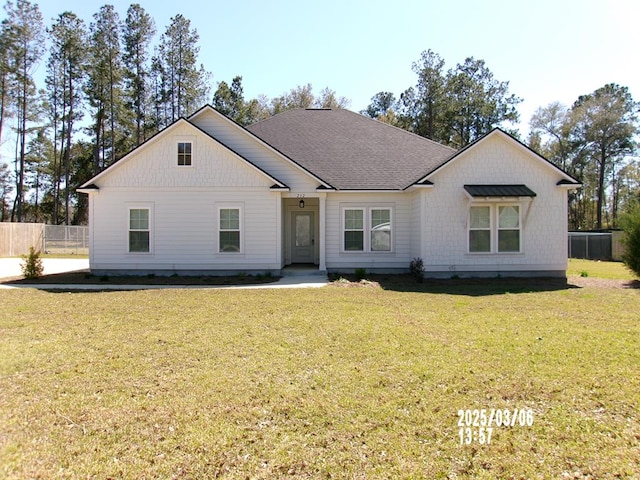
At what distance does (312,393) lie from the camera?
4.52m

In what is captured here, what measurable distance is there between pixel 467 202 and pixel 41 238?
3174 cm

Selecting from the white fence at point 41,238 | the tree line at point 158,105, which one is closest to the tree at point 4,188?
the tree line at point 158,105

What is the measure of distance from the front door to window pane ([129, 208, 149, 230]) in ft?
19.9

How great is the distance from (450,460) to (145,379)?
350 cm

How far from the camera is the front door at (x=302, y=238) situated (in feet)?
61.2

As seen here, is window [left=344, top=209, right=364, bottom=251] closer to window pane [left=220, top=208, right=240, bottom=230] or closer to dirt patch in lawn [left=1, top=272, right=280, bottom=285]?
dirt patch in lawn [left=1, top=272, right=280, bottom=285]

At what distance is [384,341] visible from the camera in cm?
657

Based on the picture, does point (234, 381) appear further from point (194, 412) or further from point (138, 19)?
point (138, 19)

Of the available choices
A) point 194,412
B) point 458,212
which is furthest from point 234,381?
point 458,212

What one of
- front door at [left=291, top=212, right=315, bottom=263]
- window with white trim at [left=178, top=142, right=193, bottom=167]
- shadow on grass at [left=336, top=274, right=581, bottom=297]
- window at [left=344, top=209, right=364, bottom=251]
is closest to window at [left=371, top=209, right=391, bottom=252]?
window at [left=344, top=209, right=364, bottom=251]

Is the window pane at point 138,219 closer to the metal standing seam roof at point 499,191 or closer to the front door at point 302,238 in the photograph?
the front door at point 302,238

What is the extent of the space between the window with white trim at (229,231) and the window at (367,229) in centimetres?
405

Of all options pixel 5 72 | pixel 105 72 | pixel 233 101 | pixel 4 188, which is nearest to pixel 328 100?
pixel 233 101

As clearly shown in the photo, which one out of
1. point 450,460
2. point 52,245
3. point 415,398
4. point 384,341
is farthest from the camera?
point 52,245
